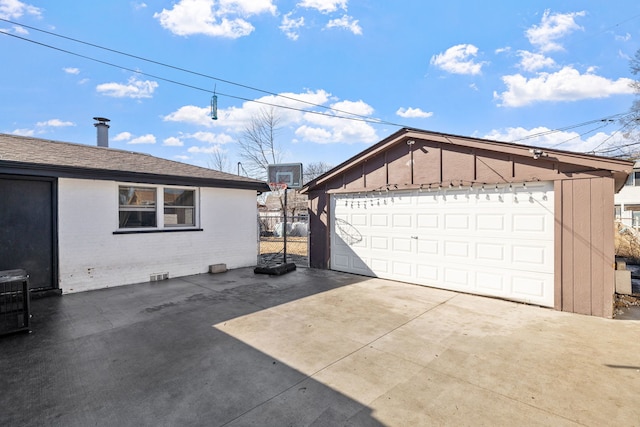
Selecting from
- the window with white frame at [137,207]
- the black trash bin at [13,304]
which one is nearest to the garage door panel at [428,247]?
the window with white frame at [137,207]

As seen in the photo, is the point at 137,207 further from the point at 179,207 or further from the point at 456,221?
the point at 456,221

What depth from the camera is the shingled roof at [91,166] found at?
18.8 ft

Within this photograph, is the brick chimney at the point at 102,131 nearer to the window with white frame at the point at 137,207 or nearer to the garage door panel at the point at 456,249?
the window with white frame at the point at 137,207

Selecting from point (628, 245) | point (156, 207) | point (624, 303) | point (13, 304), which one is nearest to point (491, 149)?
point (624, 303)

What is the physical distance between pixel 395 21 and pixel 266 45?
446cm

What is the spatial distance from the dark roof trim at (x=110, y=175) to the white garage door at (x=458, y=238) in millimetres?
3459

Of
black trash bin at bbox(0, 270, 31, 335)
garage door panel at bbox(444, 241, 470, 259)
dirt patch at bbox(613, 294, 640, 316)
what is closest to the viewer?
black trash bin at bbox(0, 270, 31, 335)

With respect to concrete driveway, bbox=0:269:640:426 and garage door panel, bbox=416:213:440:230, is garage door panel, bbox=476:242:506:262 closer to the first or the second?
concrete driveway, bbox=0:269:640:426

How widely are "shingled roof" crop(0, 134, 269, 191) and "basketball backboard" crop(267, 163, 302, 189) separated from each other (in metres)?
0.66

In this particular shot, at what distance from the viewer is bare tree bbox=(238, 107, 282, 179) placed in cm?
1962

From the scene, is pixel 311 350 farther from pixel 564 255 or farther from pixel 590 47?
pixel 590 47

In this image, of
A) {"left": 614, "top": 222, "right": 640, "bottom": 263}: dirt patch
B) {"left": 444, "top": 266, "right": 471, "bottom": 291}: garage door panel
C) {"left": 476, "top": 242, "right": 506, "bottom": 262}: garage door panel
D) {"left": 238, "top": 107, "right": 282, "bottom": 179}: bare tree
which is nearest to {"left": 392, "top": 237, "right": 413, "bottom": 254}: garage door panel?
{"left": 444, "top": 266, "right": 471, "bottom": 291}: garage door panel

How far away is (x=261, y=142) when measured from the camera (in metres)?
20.0

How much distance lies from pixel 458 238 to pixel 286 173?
597cm
